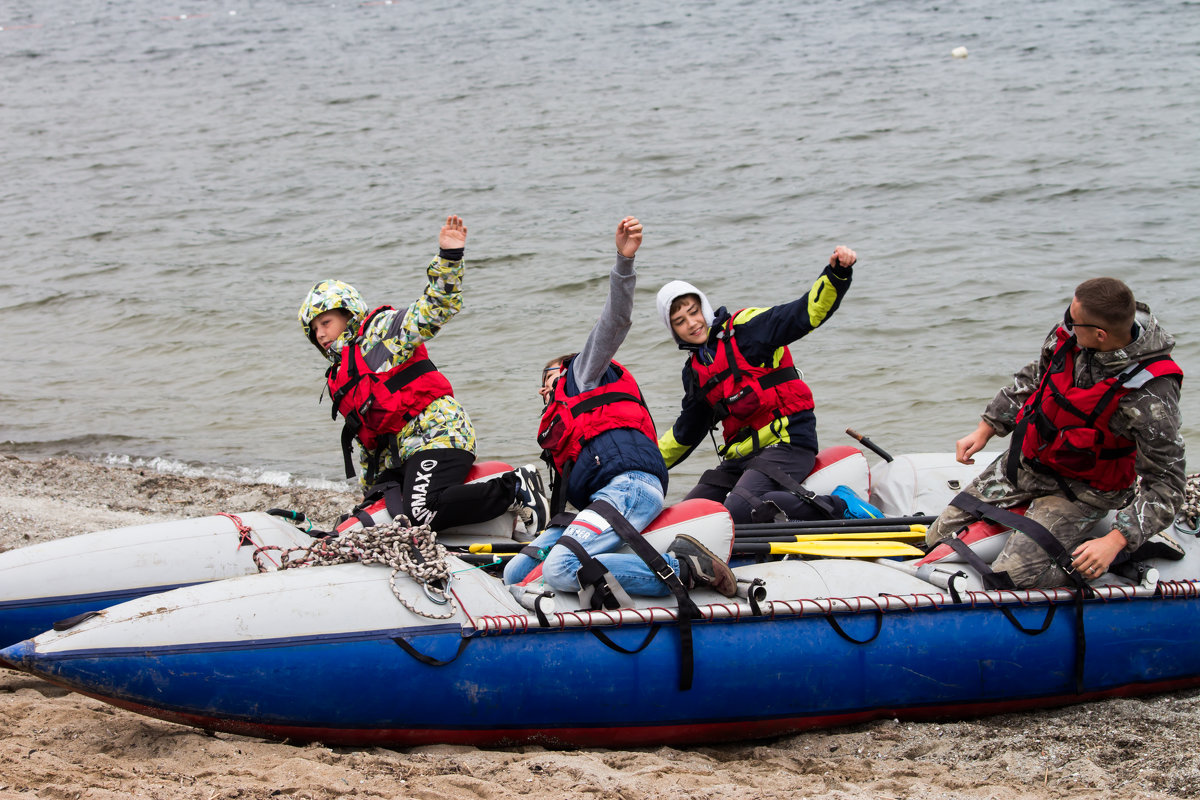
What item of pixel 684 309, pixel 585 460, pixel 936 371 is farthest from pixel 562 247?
pixel 585 460

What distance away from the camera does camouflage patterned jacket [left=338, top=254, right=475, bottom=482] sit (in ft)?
16.0

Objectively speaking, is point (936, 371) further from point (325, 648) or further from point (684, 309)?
point (325, 648)

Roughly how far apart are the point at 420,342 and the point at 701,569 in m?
1.72

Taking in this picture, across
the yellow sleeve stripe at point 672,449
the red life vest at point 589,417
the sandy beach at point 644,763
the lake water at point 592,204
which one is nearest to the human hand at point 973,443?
the sandy beach at point 644,763

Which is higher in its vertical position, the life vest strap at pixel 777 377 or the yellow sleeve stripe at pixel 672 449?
the life vest strap at pixel 777 377

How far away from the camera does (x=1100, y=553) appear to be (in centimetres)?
405

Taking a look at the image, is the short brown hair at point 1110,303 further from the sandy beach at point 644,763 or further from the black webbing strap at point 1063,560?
the sandy beach at point 644,763

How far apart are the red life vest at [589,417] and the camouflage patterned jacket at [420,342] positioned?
0.72 m

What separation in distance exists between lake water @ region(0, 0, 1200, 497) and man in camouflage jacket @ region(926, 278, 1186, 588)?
11.4 feet

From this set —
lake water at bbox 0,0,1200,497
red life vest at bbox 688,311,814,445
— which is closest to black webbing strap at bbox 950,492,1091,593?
red life vest at bbox 688,311,814,445

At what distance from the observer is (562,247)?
12914mm

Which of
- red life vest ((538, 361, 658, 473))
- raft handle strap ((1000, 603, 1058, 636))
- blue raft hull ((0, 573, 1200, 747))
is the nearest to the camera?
blue raft hull ((0, 573, 1200, 747))

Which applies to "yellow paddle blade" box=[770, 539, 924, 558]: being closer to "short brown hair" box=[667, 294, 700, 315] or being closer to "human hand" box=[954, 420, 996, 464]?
"human hand" box=[954, 420, 996, 464]

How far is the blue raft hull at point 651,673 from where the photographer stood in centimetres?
378
